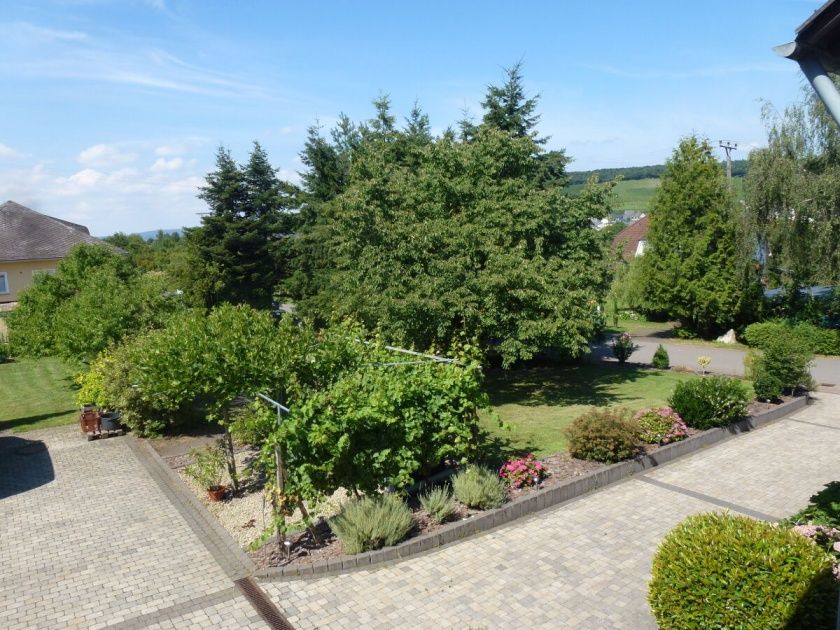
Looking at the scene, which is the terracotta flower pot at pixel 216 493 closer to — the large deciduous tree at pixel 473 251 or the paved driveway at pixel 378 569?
the paved driveway at pixel 378 569

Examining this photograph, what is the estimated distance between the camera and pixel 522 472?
9.98 meters

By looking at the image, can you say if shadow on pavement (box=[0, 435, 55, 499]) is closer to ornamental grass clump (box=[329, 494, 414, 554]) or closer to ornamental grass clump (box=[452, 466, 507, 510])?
ornamental grass clump (box=[329, 494, 414, 554])

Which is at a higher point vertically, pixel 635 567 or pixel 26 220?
pixel 26 220

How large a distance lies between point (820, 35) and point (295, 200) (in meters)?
28.9

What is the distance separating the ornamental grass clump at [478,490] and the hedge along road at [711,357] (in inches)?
548

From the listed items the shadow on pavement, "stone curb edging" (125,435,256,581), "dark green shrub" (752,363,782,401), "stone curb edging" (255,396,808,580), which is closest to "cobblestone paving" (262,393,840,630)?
"stone curb edging" (255,396,808,580)

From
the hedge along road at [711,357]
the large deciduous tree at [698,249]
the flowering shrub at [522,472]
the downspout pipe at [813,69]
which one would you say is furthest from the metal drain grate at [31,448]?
the large deciduous tree at [698,249]

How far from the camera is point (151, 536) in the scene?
31.0ft

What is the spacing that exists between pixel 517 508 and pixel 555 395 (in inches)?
379

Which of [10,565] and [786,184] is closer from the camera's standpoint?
[10,565]

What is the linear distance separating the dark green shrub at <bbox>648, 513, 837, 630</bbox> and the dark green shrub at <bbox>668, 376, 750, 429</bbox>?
7590 millimetres

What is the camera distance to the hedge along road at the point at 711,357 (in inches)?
834

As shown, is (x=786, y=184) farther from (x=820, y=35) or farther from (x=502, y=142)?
(x=820, y=35)

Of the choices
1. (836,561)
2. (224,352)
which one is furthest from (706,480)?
(224,352)
